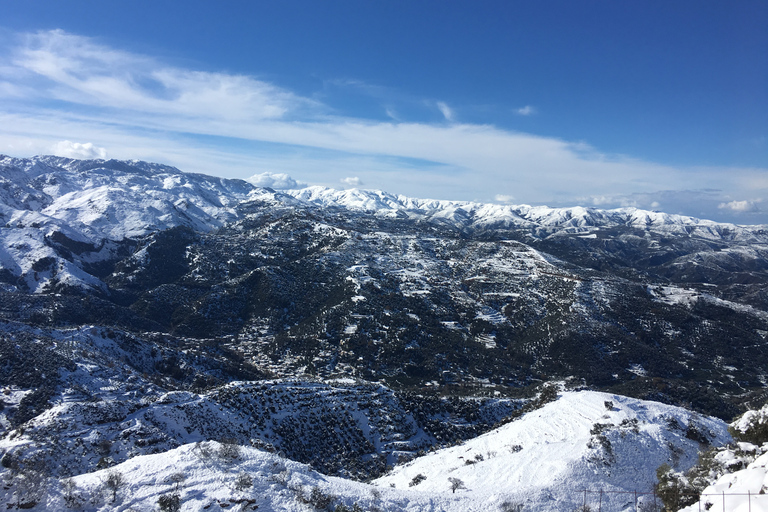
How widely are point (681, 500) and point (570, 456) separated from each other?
19.4 m

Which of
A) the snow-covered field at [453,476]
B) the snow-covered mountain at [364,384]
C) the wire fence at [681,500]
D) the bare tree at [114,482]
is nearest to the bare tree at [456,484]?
the snow-covered field at [453,476]

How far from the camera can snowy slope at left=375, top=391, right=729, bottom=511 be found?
128ft

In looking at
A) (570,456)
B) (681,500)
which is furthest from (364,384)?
(681,500)

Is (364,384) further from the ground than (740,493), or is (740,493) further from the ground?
(740,493)

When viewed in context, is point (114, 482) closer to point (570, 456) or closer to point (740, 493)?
point (740, 493)

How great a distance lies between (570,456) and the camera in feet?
143

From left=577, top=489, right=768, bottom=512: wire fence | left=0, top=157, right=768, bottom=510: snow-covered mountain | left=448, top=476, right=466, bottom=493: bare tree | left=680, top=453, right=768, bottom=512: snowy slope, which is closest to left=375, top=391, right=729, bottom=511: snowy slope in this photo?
left=0, top=157, right=768, bottom=510: snow-covered mountain

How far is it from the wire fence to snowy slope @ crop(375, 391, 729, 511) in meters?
0.56

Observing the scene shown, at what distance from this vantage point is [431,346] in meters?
148

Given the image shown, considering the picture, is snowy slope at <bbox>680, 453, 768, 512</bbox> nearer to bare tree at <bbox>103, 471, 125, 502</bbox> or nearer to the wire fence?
the wire fence

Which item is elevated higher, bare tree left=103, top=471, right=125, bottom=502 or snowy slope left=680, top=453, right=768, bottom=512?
snowy slope left=680, top=453, right=768, bottom=512

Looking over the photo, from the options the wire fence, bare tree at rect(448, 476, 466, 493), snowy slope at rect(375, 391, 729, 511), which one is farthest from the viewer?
bare tree at rect(448, 476, 466, 493)

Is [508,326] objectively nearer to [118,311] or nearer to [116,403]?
[116,403]

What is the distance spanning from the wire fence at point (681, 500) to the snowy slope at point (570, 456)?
563 mm
